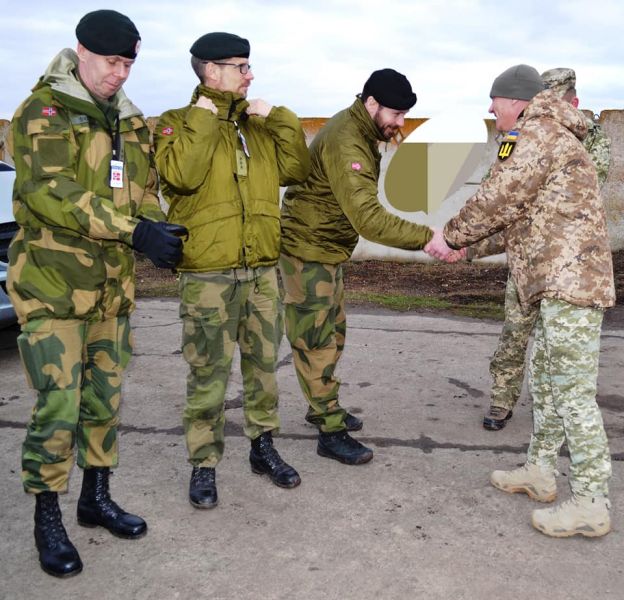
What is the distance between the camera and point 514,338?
13.1 ft

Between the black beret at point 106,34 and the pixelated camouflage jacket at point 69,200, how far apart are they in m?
0.13

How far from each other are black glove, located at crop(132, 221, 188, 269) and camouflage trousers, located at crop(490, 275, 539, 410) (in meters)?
2.08

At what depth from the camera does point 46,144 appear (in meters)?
2.49

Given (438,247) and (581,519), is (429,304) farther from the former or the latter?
(581,519)

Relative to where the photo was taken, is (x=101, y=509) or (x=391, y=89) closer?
(x=101, y=509)

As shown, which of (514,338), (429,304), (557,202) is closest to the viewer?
(557,202)

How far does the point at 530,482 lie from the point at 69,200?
2.27 meters

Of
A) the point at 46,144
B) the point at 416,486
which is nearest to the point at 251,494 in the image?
the point at 416,486

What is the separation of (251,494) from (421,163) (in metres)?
7.34

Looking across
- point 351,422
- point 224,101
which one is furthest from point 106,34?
point 351,422

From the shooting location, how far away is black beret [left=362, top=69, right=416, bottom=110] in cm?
337

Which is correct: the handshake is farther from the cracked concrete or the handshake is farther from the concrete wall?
the concrete wall

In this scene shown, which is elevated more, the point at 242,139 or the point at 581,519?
the point at 242,139

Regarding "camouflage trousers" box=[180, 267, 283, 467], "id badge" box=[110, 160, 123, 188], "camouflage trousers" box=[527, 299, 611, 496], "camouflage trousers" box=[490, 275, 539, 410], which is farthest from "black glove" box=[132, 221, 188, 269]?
"camouflage trousers" box=[490, 275, 539, 410]
